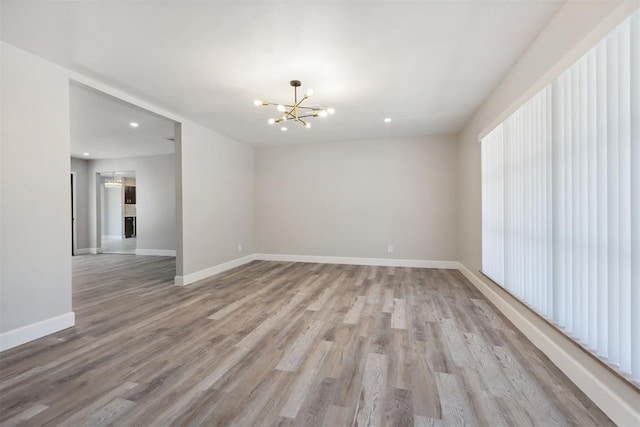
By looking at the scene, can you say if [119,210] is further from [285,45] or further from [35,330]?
[285,45]

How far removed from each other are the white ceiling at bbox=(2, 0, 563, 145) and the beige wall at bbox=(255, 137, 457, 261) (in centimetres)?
194

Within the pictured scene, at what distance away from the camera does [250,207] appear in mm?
6363

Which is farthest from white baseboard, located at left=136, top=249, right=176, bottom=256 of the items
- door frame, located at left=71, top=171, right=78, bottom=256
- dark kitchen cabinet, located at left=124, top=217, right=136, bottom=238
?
dark kitchen cabinet, located at left=124, top=217, right=136, bottom=238

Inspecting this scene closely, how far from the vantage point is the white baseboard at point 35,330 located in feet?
7.54

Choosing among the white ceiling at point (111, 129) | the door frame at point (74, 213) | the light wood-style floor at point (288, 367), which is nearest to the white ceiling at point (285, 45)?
the white ceiling at point (111, 129)


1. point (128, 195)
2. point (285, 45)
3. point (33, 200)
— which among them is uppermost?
point (285, 45)

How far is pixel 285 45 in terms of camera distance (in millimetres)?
2352

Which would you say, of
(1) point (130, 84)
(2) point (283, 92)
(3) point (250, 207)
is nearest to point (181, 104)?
(1) point (130, 84)

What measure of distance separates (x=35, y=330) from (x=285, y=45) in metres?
3.38

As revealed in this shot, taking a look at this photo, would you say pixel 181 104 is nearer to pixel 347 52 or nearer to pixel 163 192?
pixel 347 52

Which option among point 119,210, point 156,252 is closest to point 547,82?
point 156,252

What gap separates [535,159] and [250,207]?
208 inches

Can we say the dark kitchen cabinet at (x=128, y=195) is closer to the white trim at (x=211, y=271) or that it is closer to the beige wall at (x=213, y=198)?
the beige wall at (x=213, y=198)

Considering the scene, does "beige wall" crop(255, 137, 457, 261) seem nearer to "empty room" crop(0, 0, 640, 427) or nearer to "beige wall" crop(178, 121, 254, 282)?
"beige wall" crop(178, 121, 254, 282)
